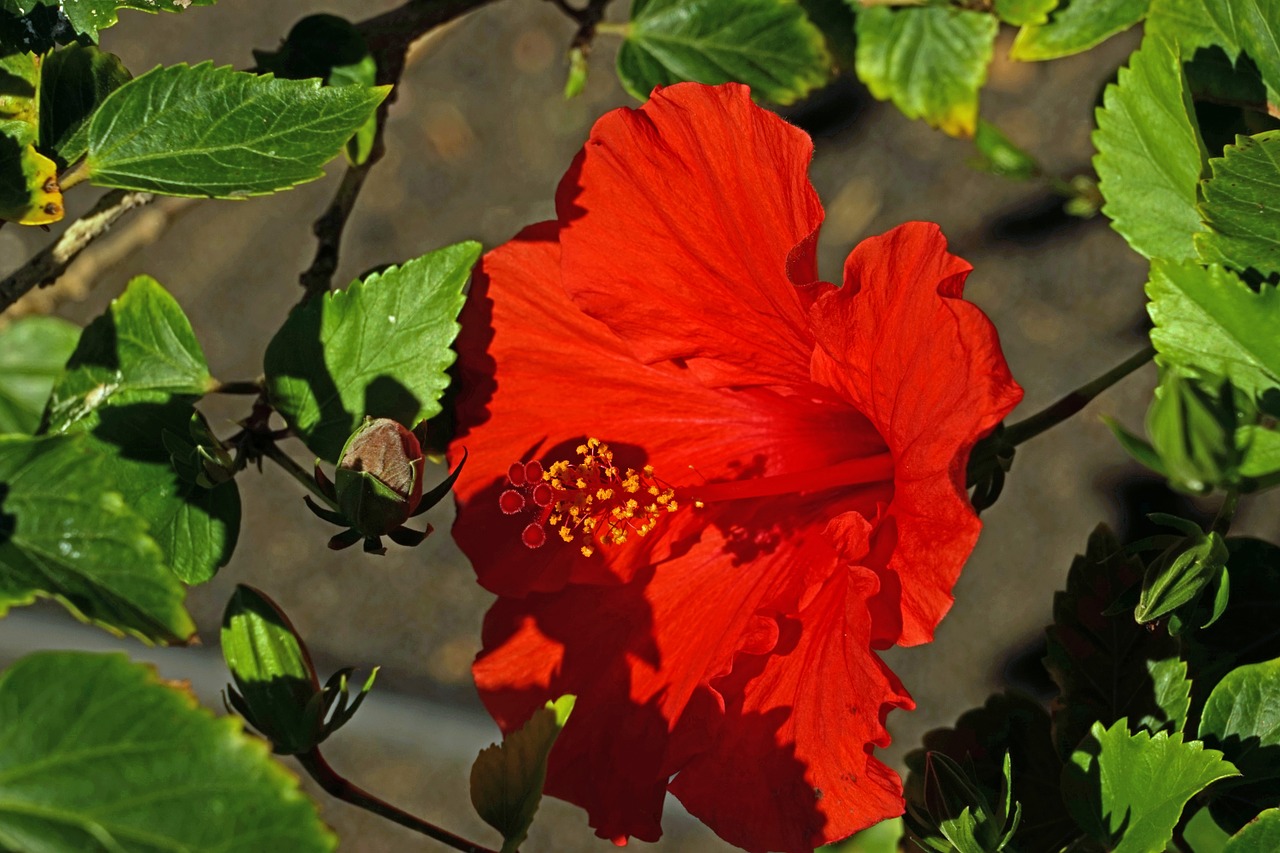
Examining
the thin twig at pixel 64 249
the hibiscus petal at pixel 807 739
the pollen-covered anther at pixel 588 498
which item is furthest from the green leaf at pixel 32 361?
the hibiscus petal at pixel 807 739

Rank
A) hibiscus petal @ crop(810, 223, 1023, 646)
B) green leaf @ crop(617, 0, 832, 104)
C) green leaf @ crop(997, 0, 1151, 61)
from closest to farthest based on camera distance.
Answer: hibiscus petal @ crop(810, 223, 1023, 646)
green leaf @ crop(997, 0, 1151, 61)
green leaf @ crop(617, 0, 832, 104)

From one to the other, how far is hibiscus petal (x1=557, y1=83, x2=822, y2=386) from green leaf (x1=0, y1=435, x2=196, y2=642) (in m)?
0.50

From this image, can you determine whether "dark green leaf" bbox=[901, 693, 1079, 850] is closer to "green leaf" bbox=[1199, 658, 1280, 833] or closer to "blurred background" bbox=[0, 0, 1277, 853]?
"green leaf" bbox=[1199, 658, 1280, 833]

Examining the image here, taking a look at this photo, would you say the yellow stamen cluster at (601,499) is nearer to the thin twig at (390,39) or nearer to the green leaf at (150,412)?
the green leaf at (150,412)

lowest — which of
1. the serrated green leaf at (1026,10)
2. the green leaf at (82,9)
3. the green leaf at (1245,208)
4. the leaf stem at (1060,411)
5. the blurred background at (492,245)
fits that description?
the blurred background at (492,245)

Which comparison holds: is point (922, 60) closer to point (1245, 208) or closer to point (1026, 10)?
point (1026, 10)

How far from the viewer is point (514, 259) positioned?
1.17m

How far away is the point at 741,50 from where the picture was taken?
1.34 meters

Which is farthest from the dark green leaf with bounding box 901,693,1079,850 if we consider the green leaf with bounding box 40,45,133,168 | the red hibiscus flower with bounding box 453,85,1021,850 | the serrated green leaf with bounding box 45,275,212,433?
the green leaf with bounding box 40,45,133,168

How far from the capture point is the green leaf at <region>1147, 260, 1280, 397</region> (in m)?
0.91

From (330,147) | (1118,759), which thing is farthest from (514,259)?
(1118,759)

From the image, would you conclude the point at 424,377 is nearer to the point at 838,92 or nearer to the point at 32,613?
the point at 838,92

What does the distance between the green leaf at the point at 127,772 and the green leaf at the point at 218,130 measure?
44 cm

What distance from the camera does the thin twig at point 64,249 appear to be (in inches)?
44.2
